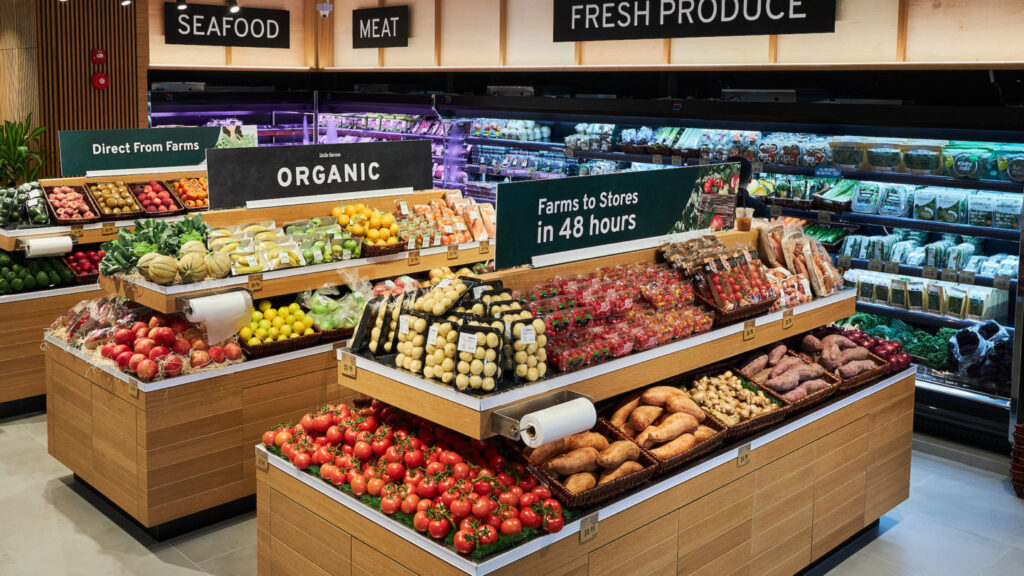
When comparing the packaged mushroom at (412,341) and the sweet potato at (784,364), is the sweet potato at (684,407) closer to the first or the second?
the sweet potato at (784,364)

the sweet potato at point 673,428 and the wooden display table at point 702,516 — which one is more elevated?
the sweet potato at point 673,428

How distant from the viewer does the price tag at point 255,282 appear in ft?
16.2

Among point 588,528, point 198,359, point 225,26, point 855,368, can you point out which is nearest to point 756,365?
point 855,368

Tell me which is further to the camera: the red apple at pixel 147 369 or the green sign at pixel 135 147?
the green sign at pixel 135 147

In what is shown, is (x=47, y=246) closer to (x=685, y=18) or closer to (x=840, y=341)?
(x=685, y=18)

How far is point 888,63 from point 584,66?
112 inches

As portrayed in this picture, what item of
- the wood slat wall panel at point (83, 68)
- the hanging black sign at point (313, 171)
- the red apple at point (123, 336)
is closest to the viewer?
A: the red apple at point (123, 336)

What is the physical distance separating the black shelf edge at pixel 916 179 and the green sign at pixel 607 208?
1.90 m

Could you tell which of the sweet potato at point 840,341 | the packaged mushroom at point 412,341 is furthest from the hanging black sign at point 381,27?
the packaged mushroom at point 412,341

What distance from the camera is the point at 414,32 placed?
991 cm

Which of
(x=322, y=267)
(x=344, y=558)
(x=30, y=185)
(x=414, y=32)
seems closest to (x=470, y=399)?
(x=344, y=558)

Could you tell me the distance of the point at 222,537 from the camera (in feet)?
15.2

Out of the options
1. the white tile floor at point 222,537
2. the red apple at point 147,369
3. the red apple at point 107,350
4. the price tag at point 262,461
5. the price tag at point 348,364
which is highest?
the price tag at point 348,364

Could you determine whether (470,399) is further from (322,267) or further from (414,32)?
(414,32)
